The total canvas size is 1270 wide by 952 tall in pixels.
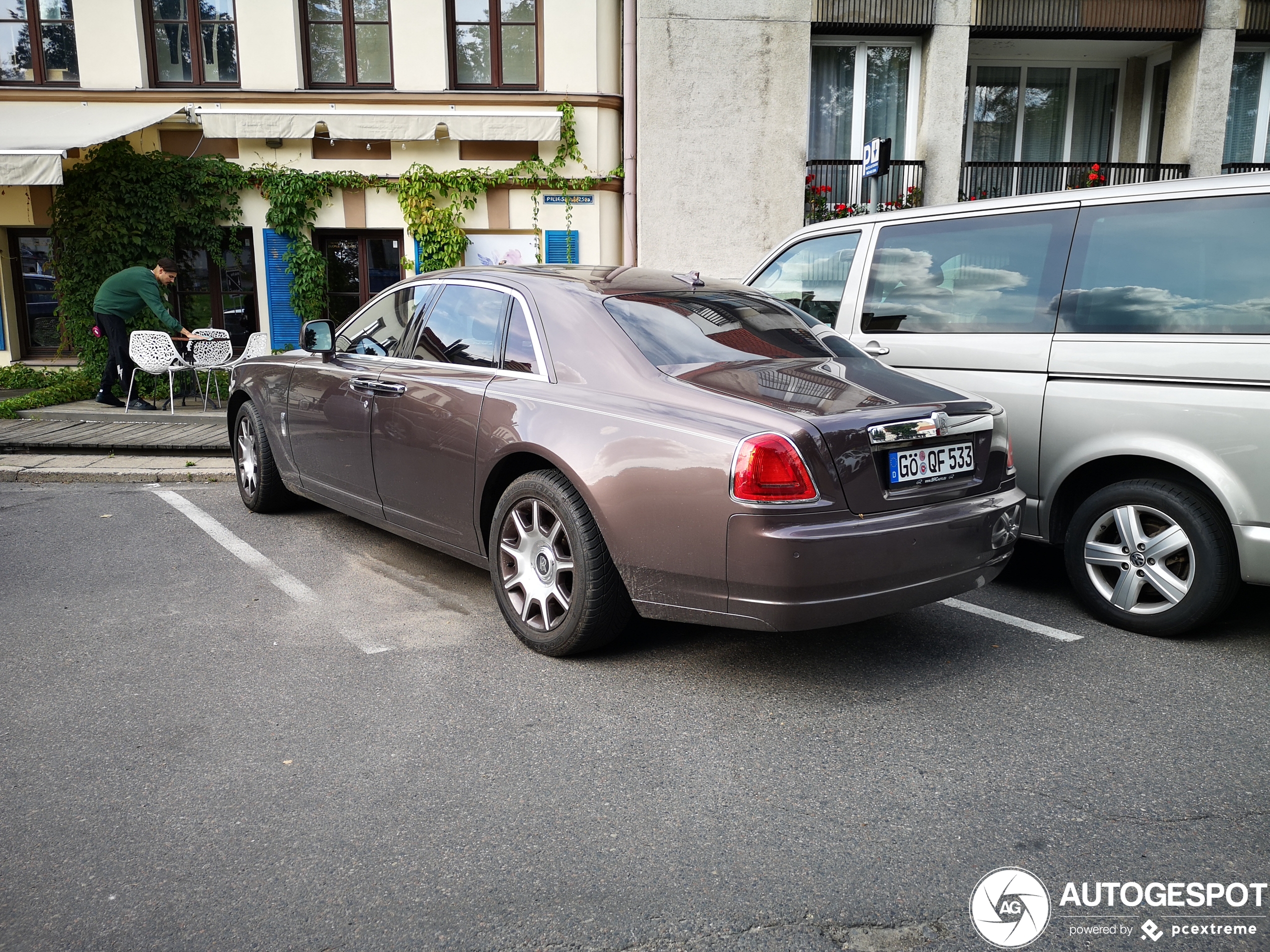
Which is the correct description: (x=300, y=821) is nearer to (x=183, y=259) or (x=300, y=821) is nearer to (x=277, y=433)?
(x=277, y=433)

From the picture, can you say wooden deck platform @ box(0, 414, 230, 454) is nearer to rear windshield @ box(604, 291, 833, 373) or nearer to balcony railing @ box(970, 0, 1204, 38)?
rear windshield @ box(604, 291, 833, 373)

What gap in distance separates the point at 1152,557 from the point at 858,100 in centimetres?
1151

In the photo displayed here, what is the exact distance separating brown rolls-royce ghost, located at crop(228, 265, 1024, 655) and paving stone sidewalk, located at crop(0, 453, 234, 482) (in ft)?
11.2

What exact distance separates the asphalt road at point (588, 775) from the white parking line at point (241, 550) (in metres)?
0.12

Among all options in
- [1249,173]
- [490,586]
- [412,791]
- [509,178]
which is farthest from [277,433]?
[509,178]

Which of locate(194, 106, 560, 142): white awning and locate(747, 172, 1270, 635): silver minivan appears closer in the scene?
locate(747, 172, 1270, 635): silver minivan

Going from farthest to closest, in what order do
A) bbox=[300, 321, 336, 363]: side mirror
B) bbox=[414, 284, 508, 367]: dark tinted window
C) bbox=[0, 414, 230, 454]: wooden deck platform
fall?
1. bbox=[0, 414, 230, 454]: wooden deck platform
2. bbox=[300, 321, 336, 363]: side mirror
3. bbox=[414, 284, 508, 367]: dark tinted window

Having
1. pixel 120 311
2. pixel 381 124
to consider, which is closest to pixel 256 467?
pixel 120 311

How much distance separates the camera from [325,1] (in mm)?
13266

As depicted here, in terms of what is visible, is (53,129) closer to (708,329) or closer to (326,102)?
(326,102)

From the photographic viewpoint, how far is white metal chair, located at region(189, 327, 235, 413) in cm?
1080

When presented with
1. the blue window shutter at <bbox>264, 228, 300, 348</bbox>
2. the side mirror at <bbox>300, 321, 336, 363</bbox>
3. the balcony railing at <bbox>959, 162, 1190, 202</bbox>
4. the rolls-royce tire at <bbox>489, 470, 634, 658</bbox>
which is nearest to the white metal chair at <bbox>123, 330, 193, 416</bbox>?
the blue window shutter at <bbox>264, 228, 300, 348</bbox>

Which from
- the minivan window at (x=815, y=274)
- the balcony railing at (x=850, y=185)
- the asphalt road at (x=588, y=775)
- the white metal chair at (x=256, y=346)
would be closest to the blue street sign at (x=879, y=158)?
the balcony railing at (x=850, y=185)

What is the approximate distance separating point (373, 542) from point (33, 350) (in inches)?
419
